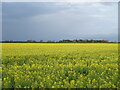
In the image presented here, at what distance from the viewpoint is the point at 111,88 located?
359 inches

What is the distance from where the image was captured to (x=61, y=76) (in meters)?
10.7

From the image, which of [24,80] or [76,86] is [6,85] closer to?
[24,80]

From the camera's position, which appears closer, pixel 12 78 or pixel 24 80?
pixel 24 80

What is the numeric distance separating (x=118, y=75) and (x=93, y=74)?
130 centimetres

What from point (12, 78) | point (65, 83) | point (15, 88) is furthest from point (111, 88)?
point (12, 78)

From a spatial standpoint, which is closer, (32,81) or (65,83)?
(65,83)

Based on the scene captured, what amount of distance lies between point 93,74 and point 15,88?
4.07 metres

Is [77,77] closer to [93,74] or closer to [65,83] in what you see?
[93,74]

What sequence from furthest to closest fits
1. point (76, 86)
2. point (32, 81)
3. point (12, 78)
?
point (12, 78) → point (32, 81) → point (76, 86)

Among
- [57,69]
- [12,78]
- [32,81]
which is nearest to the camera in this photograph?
[32,81]

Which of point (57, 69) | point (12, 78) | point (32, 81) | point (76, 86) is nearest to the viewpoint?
point (76, 86)

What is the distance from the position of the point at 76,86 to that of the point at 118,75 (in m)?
3.15

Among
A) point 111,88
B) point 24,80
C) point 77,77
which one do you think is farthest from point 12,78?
point 111,88

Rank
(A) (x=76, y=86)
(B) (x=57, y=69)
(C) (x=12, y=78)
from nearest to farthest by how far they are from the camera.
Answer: (A) (x=76, y=86), (C) (x=12, y=78), (B) (x=57, y=69)
